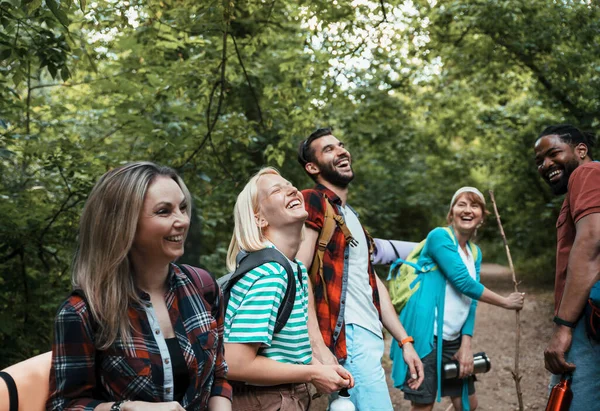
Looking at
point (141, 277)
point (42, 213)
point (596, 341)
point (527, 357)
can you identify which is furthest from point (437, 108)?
point (141, 277)

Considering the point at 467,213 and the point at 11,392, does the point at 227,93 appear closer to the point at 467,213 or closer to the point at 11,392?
the point at 467,213

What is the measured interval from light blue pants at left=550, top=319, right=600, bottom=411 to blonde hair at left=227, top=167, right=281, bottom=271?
1648mm

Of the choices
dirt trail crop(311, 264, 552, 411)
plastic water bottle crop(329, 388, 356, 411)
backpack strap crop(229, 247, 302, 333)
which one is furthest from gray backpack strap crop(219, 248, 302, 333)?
dirt trail crop(311, 264, 552, 411)

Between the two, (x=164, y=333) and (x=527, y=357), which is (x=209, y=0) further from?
(x=527, y=357)

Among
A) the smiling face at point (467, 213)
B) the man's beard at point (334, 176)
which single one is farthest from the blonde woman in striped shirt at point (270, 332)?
the smiling face at point (467, 213)

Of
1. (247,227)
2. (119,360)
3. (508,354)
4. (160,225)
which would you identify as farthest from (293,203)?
(508,354)

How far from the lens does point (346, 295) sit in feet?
11.0

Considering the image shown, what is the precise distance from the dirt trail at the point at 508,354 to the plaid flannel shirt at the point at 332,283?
40.0 inches

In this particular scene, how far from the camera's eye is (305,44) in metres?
8.60

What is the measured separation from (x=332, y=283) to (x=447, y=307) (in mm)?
1453

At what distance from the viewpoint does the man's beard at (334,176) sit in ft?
11.9

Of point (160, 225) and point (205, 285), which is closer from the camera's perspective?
point (160, 225)

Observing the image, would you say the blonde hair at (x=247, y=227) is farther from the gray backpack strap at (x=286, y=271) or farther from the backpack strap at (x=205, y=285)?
the backpack strap at (x=205, y=285)

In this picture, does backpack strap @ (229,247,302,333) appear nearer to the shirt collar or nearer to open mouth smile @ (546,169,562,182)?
the shirt collar
